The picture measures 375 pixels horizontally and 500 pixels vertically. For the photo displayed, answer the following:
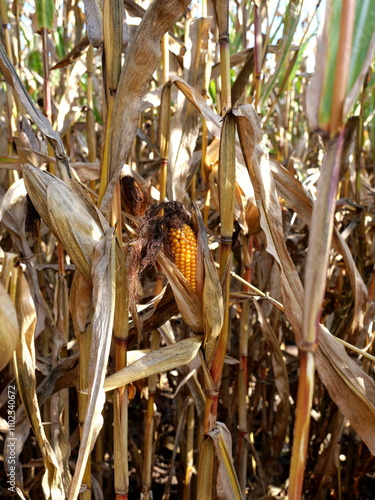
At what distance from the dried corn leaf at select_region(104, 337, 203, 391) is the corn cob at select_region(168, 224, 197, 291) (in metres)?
0.14

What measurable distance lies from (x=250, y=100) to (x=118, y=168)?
1004 millimetres

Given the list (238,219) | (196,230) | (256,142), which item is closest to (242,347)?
(238,219)

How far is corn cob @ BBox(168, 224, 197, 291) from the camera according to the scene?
108cm

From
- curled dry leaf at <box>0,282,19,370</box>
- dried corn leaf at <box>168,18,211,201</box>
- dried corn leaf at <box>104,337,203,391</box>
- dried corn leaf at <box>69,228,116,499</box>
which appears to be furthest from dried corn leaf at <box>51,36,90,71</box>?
curled dry leaf at <box>0,282,19,370</box>

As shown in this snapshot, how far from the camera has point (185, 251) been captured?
1083mm

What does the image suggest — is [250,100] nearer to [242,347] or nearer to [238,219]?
[238,219]

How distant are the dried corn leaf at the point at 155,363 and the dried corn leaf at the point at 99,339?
55 millimetres

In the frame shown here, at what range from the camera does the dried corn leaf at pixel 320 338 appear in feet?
3.31

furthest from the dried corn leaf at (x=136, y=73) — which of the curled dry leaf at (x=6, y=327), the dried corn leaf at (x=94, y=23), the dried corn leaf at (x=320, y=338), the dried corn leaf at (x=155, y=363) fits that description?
the curled dry leaf at (x=6, y=327)

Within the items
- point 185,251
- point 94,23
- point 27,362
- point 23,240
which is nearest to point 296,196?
point 185,251

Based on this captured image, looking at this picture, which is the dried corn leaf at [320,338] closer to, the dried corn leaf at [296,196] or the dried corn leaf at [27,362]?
the dried corn leaf at [296,196]

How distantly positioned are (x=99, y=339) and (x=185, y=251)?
0.95 ft

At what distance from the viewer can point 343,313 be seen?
220 cm

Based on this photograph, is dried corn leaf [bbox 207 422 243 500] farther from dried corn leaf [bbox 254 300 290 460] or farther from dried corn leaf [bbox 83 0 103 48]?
dried corn leaf [bbox 83 0 103 48]
